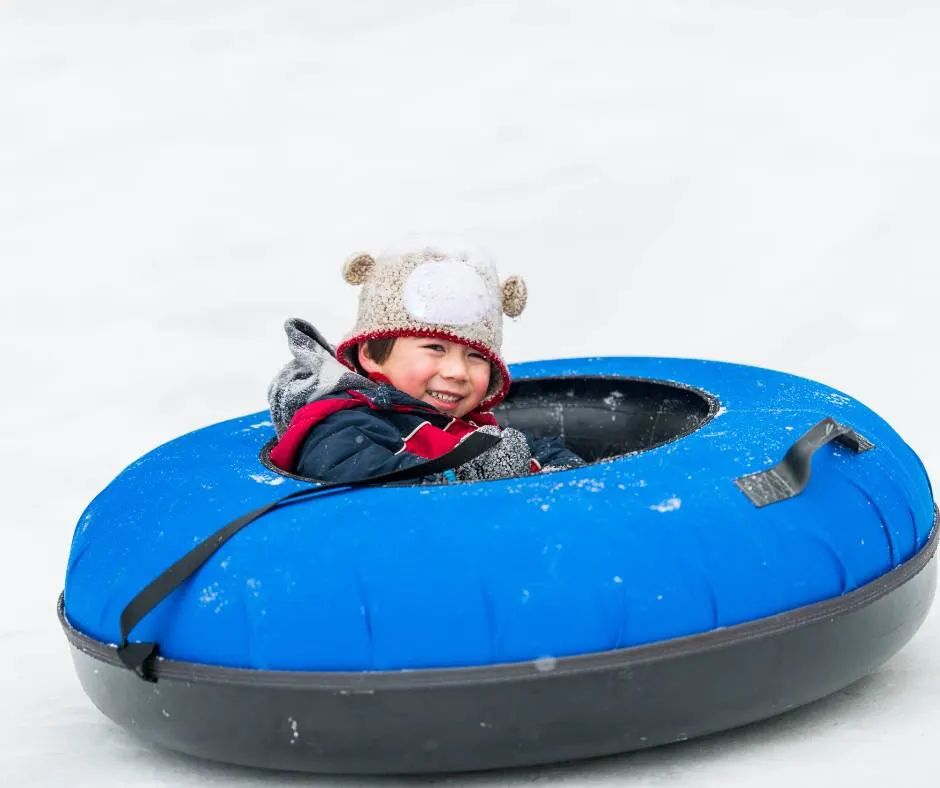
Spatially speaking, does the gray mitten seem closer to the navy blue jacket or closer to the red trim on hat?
the navy blue jacket

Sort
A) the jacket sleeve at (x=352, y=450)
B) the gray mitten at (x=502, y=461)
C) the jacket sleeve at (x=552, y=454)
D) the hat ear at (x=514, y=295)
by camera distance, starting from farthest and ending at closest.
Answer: the jacket sleeve at (x=552, y=454) < the hat ear at (x=514, y=295) < the gray mitten at (x=502, y=461) < the jacket sleeve at (x=352, y=450)

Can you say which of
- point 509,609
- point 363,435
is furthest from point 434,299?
point 509,609

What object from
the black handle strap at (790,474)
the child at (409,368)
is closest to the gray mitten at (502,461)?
the child at (409,368)

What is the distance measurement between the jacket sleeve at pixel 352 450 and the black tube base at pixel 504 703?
56 cm

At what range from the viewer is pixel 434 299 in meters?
4.02

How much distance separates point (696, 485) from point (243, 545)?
88 cm

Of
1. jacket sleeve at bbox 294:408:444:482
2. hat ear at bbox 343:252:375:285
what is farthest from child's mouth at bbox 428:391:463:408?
hat ear at bbox 343:252:375:285

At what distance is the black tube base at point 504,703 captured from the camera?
308 cm

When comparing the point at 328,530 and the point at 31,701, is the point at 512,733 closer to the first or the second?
the point at 328,530

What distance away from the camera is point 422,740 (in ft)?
10.2

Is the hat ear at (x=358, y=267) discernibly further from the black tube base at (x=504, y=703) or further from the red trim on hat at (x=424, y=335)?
the black tube base at (x=504, y=703)

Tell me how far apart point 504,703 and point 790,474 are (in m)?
0.78

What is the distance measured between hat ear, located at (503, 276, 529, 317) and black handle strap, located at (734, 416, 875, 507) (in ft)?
3.12

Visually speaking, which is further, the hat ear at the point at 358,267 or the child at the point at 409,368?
the hat ear at the point at 358,267
